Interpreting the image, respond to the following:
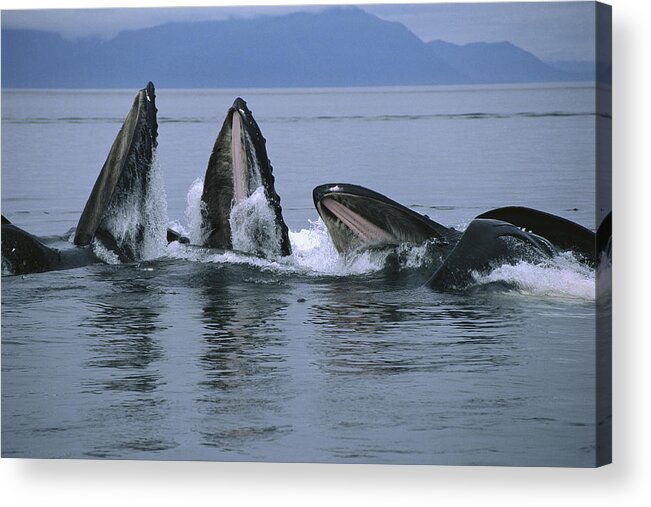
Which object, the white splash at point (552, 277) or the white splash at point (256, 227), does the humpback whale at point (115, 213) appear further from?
the white splash at point (552, 277)

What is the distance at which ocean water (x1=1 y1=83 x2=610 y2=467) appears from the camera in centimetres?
1330

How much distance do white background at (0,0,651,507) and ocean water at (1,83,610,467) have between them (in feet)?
0.95

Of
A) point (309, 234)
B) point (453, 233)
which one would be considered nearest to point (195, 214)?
point (309, 234)

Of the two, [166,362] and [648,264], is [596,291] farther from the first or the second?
[166,362]

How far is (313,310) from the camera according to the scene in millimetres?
14633

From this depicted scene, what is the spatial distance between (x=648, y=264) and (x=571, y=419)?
1497 mm

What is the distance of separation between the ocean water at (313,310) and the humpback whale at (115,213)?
13cm

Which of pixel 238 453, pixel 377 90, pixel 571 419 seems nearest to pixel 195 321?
pixel 238 453

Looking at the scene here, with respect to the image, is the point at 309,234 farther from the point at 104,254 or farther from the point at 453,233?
the point at 104,254

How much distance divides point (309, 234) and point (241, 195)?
0.80 m

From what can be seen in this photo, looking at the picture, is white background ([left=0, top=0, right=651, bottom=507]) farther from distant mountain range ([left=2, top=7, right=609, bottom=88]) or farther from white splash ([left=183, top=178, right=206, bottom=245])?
white splash ([left=183, top=178, right=206, bottom=245])

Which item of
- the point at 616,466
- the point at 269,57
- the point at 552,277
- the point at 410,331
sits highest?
the point at 269,57

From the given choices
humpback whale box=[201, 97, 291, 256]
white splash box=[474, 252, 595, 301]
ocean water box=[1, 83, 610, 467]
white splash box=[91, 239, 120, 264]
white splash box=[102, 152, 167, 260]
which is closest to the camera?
ocean water box=[1, 83, 610, 467]

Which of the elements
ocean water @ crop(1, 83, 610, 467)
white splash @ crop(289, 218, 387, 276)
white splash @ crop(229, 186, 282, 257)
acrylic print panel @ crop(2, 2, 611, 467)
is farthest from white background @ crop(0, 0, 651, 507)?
white splash @ crop(229, 186, 282, 257)
